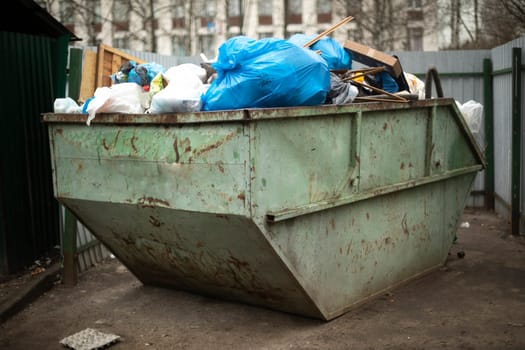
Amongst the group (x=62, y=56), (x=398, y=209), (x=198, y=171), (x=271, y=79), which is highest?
(x=62, y=56)

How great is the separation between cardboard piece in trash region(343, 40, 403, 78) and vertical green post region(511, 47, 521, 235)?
8.63ft

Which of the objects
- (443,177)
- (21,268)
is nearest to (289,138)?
(443,177)

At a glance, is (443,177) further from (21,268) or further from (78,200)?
(21,268)

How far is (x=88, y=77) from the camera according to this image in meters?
5.34

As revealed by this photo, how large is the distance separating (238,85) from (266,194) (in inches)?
26.6

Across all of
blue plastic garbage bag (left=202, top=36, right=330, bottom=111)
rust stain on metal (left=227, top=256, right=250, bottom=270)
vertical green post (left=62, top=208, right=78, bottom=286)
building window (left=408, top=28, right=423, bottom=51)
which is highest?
building window (left=408, top=28, right=423, bottom=51)

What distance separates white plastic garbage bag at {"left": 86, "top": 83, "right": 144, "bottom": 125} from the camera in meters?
4.18

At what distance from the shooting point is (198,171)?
379 cm

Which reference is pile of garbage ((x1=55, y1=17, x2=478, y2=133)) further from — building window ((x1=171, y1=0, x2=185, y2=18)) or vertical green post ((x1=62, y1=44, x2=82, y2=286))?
building window ((x1=171, y1=0, x2=185, y2=18))

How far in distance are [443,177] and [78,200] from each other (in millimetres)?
2921

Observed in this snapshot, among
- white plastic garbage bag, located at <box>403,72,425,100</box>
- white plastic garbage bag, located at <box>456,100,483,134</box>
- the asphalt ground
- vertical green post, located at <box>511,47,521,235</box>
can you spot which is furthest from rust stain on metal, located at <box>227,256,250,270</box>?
vertical green post, located at <box>511,47,521,235</box>

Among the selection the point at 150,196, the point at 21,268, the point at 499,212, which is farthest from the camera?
the point at 499,212

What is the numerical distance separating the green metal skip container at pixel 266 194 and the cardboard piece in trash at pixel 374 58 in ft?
1.20

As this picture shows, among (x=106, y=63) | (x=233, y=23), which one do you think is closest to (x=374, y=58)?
(x=106, y=63)
